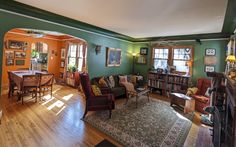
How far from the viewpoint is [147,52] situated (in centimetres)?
690

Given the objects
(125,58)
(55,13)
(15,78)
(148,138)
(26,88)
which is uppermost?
(55,13)

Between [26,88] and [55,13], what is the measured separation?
2444 millimetres

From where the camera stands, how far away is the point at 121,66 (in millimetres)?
6840

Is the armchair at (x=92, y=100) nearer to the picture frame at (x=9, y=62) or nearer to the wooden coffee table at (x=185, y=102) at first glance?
the wooden coffee table at (x=185, y=102)

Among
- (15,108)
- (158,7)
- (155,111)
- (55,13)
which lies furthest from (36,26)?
(155,111)

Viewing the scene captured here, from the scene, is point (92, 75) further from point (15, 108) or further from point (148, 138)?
point (148, 138)

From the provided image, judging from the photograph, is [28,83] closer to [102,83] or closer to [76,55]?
[102,83]

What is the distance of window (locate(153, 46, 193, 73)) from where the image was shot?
5.75 m

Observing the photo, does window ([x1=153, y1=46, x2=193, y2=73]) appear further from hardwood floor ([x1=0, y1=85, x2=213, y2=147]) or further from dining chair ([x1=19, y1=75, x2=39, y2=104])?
dining chair ([x1=19, y1=75, x2=39, y2=104])

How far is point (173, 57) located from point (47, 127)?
17.9 feet

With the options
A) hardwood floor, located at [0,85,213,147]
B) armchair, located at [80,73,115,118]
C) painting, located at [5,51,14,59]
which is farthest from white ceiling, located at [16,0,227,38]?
painting, located at [5,51,14,59]

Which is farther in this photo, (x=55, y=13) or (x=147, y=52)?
(x=147, y=52)

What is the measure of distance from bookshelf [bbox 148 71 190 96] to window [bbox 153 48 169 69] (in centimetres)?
59

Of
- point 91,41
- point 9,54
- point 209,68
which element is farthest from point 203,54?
point 9,54
